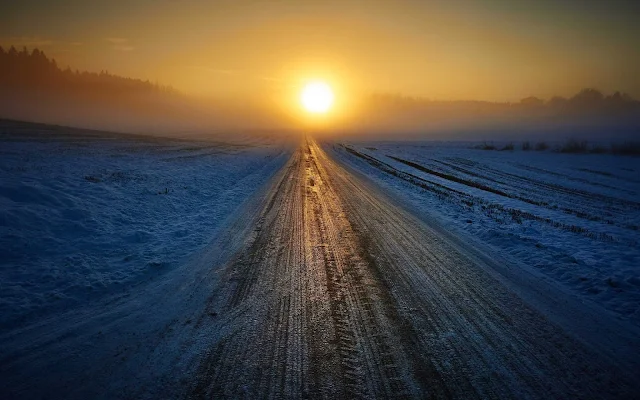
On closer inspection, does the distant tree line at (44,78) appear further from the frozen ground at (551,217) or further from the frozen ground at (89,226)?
the frozen ground at (551,217)

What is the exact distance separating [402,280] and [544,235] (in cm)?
531

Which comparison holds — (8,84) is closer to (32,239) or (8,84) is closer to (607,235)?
(32,239)

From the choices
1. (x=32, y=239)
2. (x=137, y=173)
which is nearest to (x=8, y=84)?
(x=137, y=173)

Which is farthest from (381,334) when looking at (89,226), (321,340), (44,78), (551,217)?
(44,78)

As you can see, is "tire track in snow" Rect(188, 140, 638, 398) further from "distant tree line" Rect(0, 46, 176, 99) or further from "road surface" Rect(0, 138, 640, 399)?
"distant tree line" Rect(0, 46, 176, 99)

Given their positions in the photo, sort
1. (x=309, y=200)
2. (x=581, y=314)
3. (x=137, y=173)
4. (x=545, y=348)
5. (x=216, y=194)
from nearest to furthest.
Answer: (x=545, y=348)
(x=581, y=314)
(x=309, y=200)
(x=216, y=194)
(x=137, y=173)

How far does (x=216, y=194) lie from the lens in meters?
12.7

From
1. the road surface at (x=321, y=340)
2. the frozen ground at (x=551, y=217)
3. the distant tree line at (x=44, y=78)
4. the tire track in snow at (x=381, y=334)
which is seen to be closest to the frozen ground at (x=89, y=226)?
the road surface at (x=321, y=340)

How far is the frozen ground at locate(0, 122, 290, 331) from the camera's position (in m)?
5.16

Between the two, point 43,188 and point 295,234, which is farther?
point 43,188

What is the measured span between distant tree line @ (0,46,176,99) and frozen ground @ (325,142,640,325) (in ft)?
506

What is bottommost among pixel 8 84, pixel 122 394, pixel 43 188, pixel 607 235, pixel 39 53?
pixel 122 394

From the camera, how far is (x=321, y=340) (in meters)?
3.98

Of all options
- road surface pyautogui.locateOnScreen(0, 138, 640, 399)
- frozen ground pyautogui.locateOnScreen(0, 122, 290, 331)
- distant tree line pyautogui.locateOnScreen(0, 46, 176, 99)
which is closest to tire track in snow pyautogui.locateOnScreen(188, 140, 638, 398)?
road surface pyautogui.locateOnScreen(0, 138, 640, 399)
